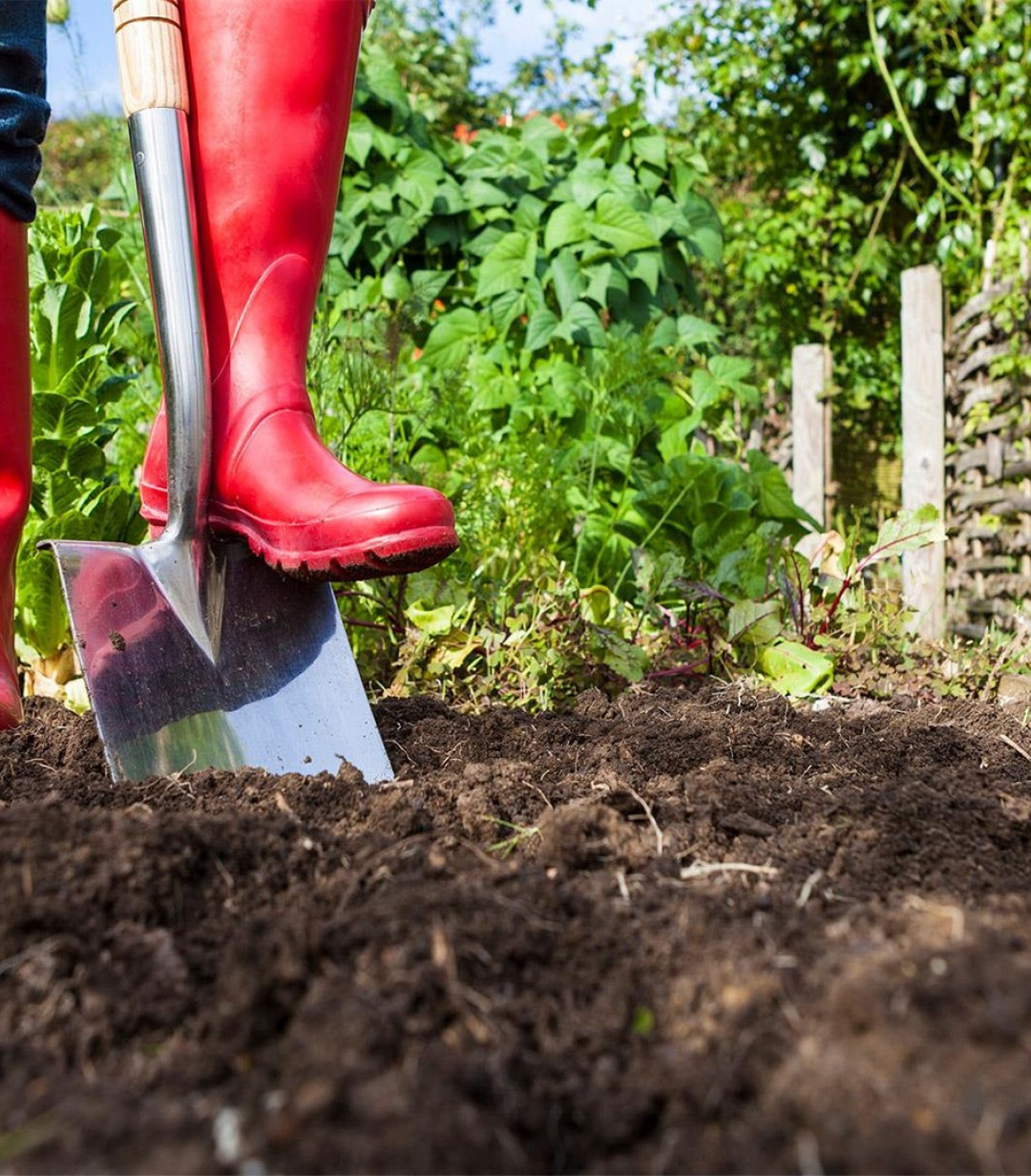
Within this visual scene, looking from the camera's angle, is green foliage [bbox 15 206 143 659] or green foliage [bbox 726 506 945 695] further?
green foliage [bbox 726 506 945 695]

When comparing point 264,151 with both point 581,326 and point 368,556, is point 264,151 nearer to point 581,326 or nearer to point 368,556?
point 368,556

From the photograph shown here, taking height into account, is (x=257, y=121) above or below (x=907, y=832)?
above

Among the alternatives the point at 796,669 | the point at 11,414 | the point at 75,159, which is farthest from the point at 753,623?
the point at 75,159

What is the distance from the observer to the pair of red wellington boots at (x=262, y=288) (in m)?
1.58

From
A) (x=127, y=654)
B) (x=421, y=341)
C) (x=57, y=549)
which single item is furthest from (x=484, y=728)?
(x=421, y=341)

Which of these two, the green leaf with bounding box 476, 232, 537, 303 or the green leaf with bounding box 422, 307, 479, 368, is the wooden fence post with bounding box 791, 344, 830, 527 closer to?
the green leaf with bounding box 476, 232, 537, 303

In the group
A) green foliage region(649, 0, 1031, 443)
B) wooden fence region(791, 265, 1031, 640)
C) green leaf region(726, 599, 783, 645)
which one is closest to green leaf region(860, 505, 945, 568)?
green leaf region(726, 599, 783, 645)

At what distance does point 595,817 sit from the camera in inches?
44.8

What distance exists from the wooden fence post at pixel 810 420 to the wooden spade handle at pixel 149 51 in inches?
212

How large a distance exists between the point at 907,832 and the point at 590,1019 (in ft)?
1.82

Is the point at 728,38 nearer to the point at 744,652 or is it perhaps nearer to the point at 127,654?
the point at 744,652

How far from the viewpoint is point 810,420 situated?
6.66 m

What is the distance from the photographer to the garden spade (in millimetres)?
1539

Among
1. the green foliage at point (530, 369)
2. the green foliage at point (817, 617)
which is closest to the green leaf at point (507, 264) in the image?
the green foliage at point (530, 369)
